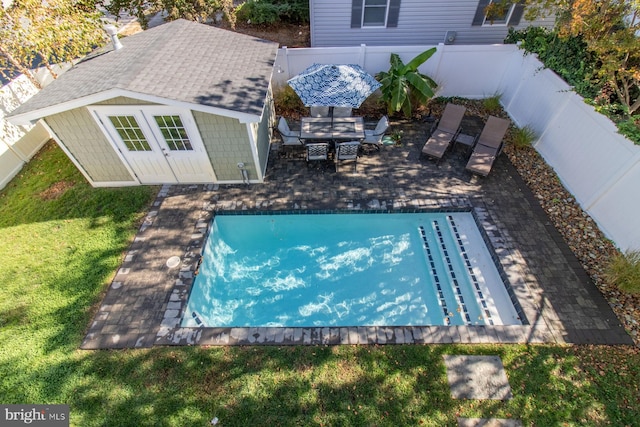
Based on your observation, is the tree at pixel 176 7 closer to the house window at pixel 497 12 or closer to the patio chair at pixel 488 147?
the house window at pixel 497 12

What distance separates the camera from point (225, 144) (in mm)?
8961

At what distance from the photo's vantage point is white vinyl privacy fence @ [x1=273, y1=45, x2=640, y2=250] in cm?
775

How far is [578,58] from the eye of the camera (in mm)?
9523

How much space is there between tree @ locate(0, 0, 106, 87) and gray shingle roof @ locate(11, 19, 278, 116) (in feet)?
6.46

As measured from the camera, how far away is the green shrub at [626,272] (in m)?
6.67

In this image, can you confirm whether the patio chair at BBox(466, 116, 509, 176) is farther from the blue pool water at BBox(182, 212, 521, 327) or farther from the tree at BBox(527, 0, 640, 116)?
the tree at BBox(527, 0, 640, 116)

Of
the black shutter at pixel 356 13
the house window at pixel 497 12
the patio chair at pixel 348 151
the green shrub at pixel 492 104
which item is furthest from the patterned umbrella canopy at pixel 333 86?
the house window at pixel 497 12

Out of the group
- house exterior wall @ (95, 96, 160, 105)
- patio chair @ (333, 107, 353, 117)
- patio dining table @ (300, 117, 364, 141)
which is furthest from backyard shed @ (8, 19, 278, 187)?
patio chair @ (333, 107, 353, 117)

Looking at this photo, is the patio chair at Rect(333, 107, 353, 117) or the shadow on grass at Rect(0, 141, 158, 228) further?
the patio chair at Rect(333, 107, 353, 117)

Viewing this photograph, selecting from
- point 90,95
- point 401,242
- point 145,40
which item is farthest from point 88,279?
point 401,242

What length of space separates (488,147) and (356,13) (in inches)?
317

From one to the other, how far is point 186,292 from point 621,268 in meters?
10.1

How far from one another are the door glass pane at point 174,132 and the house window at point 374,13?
31.4 ft

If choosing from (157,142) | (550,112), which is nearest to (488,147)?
(550,112)
